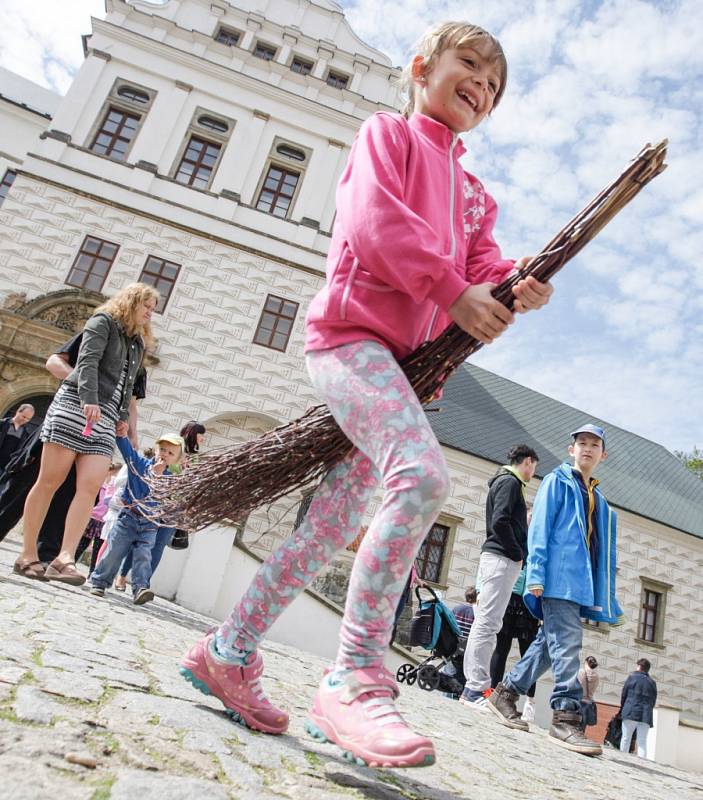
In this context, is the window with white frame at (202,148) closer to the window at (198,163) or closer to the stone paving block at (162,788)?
the window at (198,163)

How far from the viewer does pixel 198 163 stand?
18078 millimetres

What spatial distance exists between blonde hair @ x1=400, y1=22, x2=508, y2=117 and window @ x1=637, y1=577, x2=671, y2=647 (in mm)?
20459

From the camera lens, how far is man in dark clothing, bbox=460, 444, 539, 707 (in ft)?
16.6

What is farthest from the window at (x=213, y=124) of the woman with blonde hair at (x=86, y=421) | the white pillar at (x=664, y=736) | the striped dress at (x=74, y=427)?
the white pillar at (x=664, y=736)

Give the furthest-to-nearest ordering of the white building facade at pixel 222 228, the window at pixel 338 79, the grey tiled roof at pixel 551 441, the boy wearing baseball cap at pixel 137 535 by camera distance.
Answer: the window at pixel 338 79 → the grey tiled roof at pixel 551 441 → the white building facade at pixel 222 228 → the boy wearing baseball cap at pixel 137 535

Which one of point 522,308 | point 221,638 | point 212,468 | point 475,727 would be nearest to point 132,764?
point 221,638

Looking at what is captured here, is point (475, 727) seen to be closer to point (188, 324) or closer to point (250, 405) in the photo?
point (250, 405)

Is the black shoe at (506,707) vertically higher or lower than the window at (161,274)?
lower

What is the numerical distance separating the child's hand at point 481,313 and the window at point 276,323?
591 inches

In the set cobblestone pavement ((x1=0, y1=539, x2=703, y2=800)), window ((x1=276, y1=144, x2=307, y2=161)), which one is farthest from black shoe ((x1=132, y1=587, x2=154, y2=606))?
window ((x1=276, y1=144, x2=307, y2=161))

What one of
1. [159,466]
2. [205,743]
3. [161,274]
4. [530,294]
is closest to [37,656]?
[205,743]

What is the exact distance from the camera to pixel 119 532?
5.48 meters

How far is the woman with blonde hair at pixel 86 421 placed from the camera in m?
3.95

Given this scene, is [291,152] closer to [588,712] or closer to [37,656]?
[588,712]
